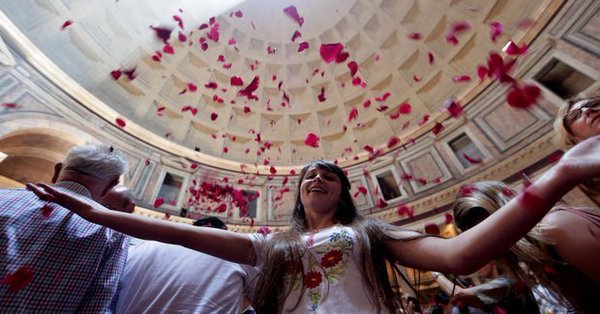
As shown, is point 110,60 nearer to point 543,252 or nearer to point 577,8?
point 543,252

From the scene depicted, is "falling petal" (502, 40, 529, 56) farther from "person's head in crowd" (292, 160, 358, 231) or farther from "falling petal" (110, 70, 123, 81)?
"falling petal" (110, 70, 123, 81)

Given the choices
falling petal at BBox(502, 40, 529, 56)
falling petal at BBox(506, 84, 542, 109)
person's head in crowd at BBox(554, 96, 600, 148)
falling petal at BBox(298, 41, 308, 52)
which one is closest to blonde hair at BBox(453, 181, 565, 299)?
person's head in crowd at BBox(554, 96, 600, 148)

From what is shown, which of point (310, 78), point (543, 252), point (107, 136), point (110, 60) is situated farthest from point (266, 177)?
point (543, 252)

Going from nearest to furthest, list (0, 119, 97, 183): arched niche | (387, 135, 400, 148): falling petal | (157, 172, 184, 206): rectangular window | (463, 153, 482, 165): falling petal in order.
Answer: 1. (0, 119, 97, 183): arched niche
2. (463, 153, 482, 165): falling petal
3. (157, 172, 184, 206): rectangular window
4. (387, 135, 400, 148): falling petal

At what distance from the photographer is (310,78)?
1362cm

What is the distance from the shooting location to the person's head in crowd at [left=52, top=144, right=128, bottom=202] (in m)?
1.81

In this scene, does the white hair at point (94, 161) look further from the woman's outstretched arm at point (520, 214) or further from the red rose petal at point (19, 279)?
the woman's outstretched arm at point (520, 214)

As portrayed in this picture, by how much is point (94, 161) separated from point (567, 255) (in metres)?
2.98

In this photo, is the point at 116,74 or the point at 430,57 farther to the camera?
the point at 430,57

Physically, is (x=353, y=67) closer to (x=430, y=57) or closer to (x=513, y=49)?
(x=430, y=57)

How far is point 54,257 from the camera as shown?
1473 millimetres

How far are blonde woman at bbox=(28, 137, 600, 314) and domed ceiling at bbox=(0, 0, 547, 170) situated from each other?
410 inches

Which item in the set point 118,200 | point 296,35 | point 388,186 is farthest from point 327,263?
point 296,35

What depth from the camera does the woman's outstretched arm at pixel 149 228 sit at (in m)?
1.11
